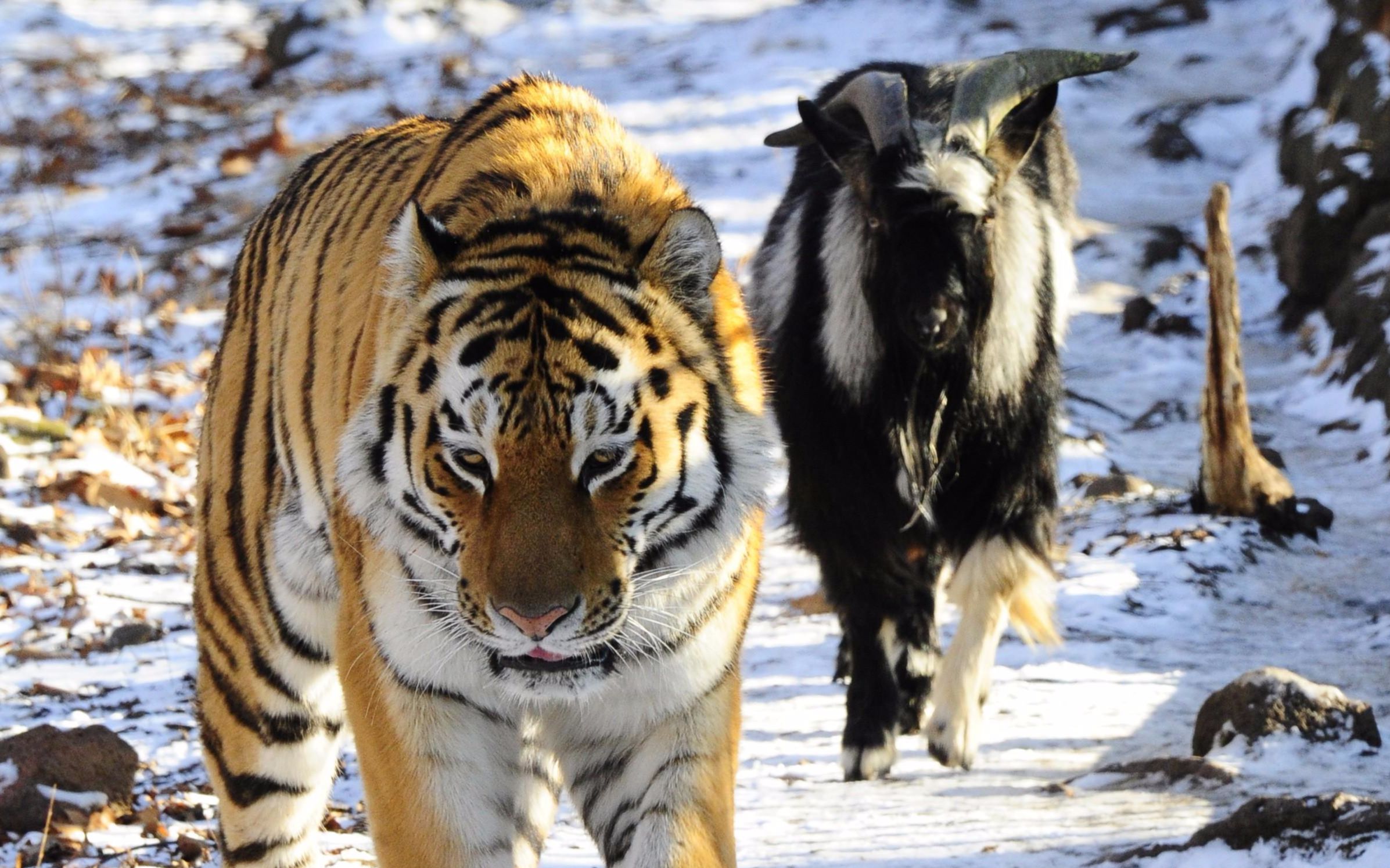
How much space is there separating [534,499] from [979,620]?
2886 millimetres

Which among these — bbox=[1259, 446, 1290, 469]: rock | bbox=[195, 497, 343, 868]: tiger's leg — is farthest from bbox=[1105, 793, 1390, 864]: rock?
bbox=[1259, 446, 1290, 469]: rock

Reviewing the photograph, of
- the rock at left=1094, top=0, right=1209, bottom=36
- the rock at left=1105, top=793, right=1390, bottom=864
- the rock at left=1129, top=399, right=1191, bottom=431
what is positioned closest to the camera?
the rock at left=1105, top=793, right=1390, bottom=864

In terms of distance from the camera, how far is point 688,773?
2.93 meters

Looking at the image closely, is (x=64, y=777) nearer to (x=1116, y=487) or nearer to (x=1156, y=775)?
(x=1156, y=775)

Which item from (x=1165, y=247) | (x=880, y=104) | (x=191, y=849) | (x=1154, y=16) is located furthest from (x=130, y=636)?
(x=1154, y=16)

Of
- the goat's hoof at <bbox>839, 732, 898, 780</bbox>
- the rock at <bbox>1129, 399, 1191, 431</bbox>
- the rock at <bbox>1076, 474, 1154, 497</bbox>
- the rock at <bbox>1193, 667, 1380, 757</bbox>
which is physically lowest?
the rock at <bbox>1129, 399, 1191, 431</bbox>

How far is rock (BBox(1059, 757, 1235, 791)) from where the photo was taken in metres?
4.29

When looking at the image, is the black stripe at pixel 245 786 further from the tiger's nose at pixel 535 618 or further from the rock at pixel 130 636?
the rock at pixel 130 636

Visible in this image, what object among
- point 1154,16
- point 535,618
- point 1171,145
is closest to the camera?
point 535,618

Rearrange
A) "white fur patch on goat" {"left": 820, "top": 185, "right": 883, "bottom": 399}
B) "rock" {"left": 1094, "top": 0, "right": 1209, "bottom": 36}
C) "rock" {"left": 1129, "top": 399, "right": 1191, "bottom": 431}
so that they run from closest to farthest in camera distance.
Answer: "white fur patch on goat" {"left": 820, "top": 185, "right": 883, "bottom": 399}, "rock" {"left": 1129, "top": 399, "right": 1191, "bottom": 431}, "rock" {"left": 1094, "top": 0, "right": 1209, "bottom": 36}

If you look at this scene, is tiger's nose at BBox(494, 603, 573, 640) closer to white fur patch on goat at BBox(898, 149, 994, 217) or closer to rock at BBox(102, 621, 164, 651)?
white fur patch on goat at BBox(898, 149, 994, 217)

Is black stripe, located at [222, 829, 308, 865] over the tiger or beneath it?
beneath

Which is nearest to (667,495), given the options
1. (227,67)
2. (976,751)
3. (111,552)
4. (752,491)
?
(752,491)

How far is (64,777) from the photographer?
404 cm
